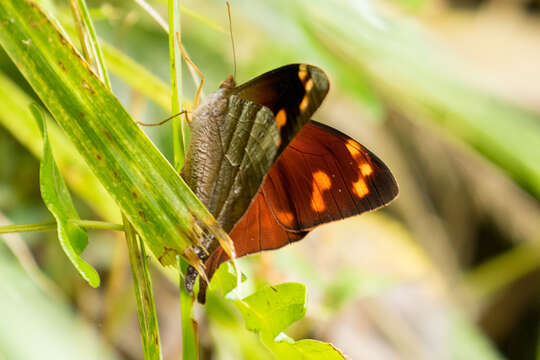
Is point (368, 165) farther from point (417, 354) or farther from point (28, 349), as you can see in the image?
point (417, 354)

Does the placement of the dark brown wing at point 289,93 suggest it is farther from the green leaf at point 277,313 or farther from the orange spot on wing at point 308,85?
the green leaf at point 277,313

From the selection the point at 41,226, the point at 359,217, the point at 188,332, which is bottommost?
the point at 359,217

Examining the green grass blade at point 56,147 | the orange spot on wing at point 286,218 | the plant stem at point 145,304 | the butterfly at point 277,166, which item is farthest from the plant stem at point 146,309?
the green grass blade at point 56,147

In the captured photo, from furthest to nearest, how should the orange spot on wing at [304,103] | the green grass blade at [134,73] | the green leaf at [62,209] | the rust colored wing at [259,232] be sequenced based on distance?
the green grass blade at [134,73]
the rust colored wing at [259,232]
the orange spot on wing at [304,103]
the green leaf at [62,209]

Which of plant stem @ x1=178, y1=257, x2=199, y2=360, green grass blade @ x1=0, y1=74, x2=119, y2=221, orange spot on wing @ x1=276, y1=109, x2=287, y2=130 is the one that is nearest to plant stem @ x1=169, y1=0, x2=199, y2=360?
plant stem @ x1=178, y1=257, x2=199, y2=360

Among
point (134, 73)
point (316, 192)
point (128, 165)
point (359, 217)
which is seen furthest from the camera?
point (359, 217)

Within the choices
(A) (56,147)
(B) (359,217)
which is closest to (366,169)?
(A) (56,147)

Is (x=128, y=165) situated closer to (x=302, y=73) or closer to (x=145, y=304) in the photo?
(x=145, y=304)
